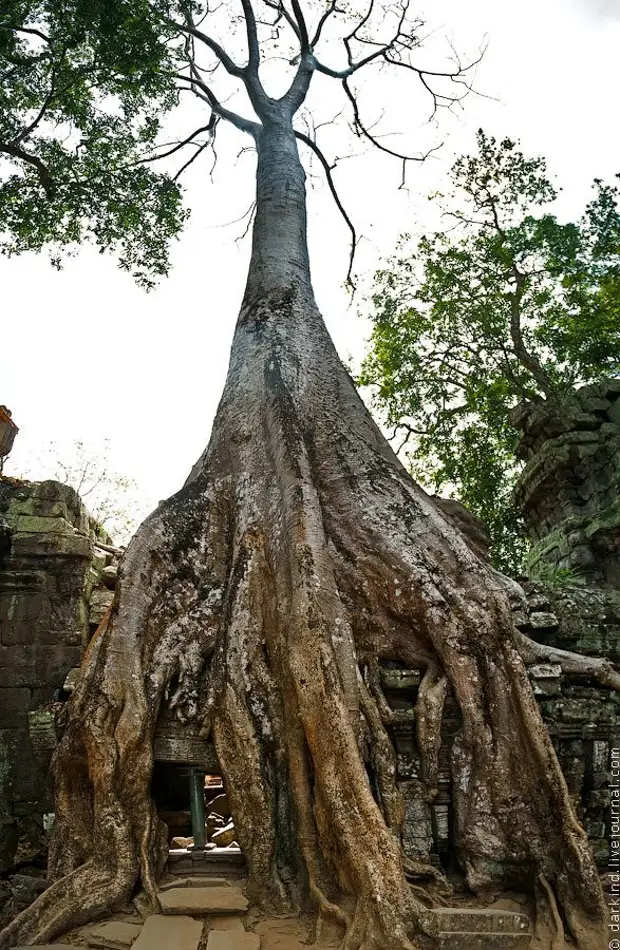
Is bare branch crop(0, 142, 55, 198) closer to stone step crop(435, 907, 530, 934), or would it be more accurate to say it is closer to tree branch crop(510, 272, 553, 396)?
tree branch crop(510, 272, 553, 396)

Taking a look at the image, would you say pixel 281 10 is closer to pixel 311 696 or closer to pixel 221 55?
pixel 221 55

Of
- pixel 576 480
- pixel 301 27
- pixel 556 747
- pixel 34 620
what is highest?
pixel 301 27

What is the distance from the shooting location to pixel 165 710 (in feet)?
9.78

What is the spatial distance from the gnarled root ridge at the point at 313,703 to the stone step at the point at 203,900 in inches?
3.7

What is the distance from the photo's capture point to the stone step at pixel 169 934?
2.19 meters

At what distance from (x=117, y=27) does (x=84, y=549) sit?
15.5 feet

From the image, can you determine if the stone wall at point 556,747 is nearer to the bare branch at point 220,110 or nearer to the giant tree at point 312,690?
the giant tree at point 312,690

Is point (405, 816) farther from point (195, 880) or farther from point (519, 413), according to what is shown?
point (519, 413)

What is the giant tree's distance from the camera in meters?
2.46

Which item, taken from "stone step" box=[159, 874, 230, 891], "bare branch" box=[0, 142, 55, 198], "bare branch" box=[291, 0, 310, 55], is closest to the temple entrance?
"stone step" box=[159, 874, 230, 891]

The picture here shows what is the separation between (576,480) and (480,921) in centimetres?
548

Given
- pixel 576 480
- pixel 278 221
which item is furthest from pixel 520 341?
pixel 278 221

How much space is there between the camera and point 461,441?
9.47 metres

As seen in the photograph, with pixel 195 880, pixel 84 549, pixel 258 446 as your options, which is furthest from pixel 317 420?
pixel 195 880
